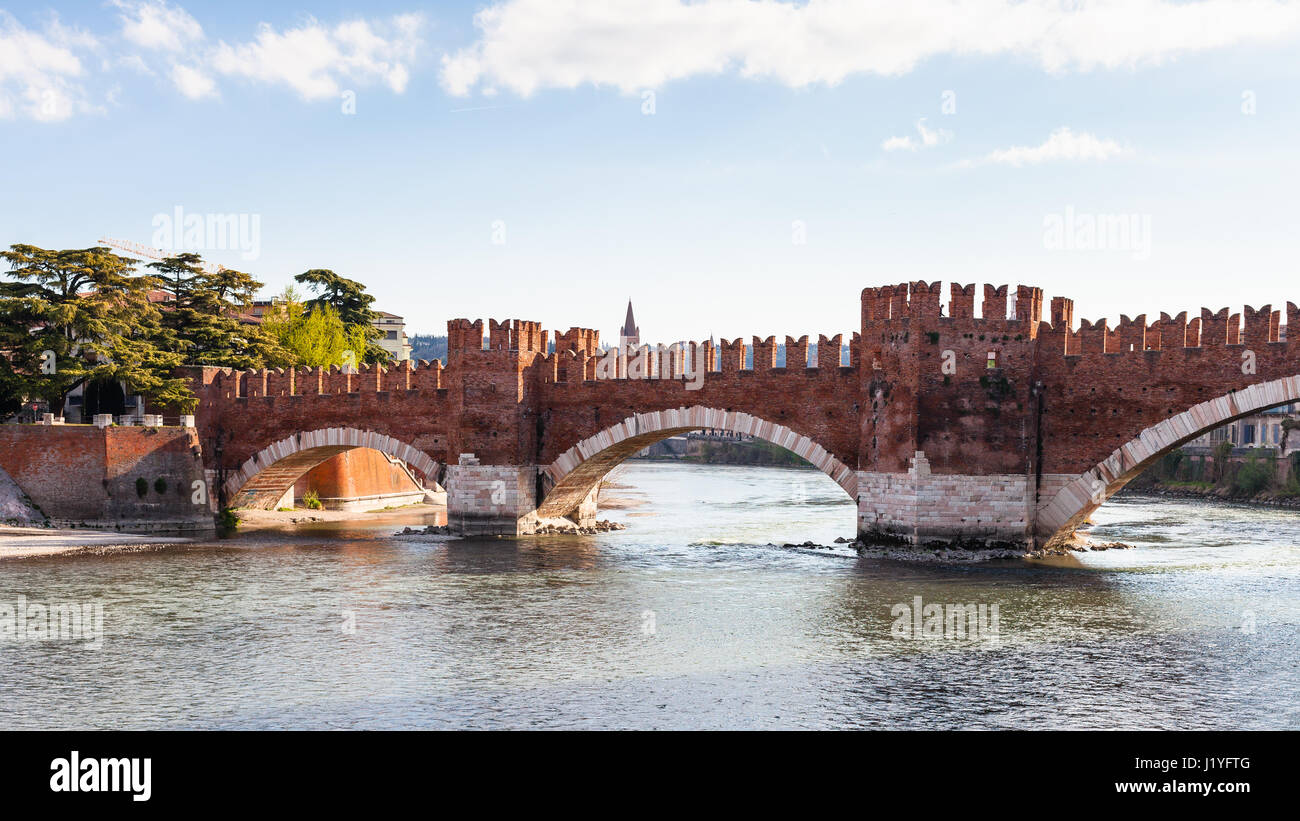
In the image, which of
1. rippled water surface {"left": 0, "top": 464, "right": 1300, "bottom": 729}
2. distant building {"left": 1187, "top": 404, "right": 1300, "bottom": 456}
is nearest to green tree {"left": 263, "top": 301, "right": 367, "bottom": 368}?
rippled water surface {"left": 0, "top": 464, "right": 1300, "bottom": 729}

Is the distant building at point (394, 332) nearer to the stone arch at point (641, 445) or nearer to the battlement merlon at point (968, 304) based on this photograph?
the stone arch at point (641, 445)

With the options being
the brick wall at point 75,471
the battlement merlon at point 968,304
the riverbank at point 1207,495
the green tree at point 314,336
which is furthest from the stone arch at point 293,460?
the riverbank at point 1207,495

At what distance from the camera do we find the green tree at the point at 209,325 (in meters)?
43.2

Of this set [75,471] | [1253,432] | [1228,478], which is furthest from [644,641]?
[1253,432]

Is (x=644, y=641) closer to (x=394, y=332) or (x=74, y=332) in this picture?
(x=74, y=332)

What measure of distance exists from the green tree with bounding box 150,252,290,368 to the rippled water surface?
14.2 metres

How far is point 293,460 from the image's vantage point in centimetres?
3859

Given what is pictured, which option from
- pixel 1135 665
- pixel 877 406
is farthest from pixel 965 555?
pixel 1135 665

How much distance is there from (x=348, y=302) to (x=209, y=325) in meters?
16.8

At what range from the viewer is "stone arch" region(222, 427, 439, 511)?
34.8 meters

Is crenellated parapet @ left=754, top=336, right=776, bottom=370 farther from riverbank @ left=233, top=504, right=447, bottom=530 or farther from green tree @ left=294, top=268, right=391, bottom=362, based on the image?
green tree @ left=294, top=268, right=391, bottom=362

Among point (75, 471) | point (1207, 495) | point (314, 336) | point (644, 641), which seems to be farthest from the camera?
point (1207, 495)
